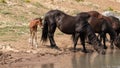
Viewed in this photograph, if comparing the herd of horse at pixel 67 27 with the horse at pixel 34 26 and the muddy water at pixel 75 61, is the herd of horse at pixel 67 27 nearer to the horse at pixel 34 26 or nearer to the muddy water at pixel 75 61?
the horse at pixel 34 26

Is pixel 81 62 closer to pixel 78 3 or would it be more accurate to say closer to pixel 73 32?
pixel 73 32

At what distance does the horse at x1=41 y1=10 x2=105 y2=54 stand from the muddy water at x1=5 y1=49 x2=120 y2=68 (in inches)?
25.9

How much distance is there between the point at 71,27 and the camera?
55.4 ft

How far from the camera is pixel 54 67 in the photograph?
13.0 metres

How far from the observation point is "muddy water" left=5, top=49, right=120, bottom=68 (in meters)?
13.3

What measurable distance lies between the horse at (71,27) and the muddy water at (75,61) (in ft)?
2.16

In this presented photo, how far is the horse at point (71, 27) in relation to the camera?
1661cm

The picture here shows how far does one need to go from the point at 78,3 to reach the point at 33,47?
20.4 metres

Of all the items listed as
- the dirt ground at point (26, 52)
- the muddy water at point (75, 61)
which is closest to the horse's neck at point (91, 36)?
the muddy water at point (75, 61)

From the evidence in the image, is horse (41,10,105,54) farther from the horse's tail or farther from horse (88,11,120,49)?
horse (88,11,120,49)

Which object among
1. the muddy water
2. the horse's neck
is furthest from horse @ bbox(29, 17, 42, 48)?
the horse's neck

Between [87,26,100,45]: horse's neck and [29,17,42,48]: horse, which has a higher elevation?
[29,17,42,48]: horse

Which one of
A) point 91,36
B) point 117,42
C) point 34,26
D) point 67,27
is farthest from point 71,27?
point 117,42

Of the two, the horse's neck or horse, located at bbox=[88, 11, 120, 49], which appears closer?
the horse's neck
